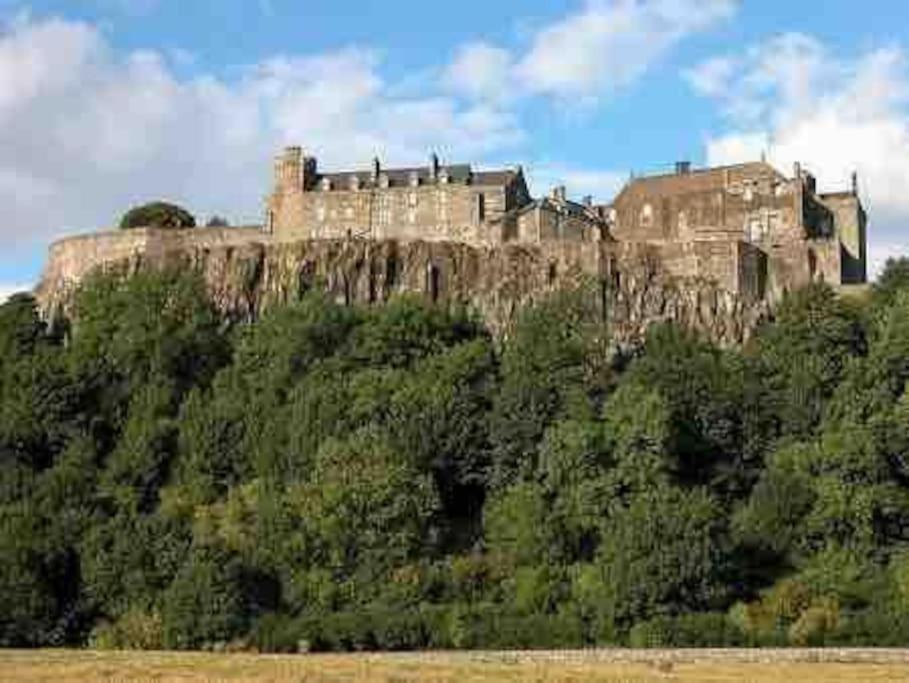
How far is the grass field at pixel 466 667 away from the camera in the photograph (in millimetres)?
39062

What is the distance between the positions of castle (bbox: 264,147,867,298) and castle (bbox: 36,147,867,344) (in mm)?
84

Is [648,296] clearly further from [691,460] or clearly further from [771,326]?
[691,460]

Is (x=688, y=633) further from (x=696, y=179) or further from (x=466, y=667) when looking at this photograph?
(x=696, y=179)

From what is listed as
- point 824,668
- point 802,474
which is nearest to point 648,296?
point 802,474

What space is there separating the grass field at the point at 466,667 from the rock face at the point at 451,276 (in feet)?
111

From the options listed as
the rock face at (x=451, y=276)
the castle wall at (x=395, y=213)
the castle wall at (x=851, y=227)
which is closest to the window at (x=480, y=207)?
the castle wall at (x=395, y=213)

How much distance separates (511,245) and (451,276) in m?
3.88

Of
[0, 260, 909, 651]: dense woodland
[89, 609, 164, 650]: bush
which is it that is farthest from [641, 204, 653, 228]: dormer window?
[89, 609, 164, 650]: bush

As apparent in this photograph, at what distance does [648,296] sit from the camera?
85062mm

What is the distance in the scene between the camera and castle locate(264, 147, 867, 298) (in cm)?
8744

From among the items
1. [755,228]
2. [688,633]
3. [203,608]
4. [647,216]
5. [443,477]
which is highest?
[647,216]

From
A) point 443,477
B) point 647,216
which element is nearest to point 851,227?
point 647,216

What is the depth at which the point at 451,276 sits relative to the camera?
88.2 meters

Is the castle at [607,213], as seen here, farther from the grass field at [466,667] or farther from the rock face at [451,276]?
the grass field at [466,667]
